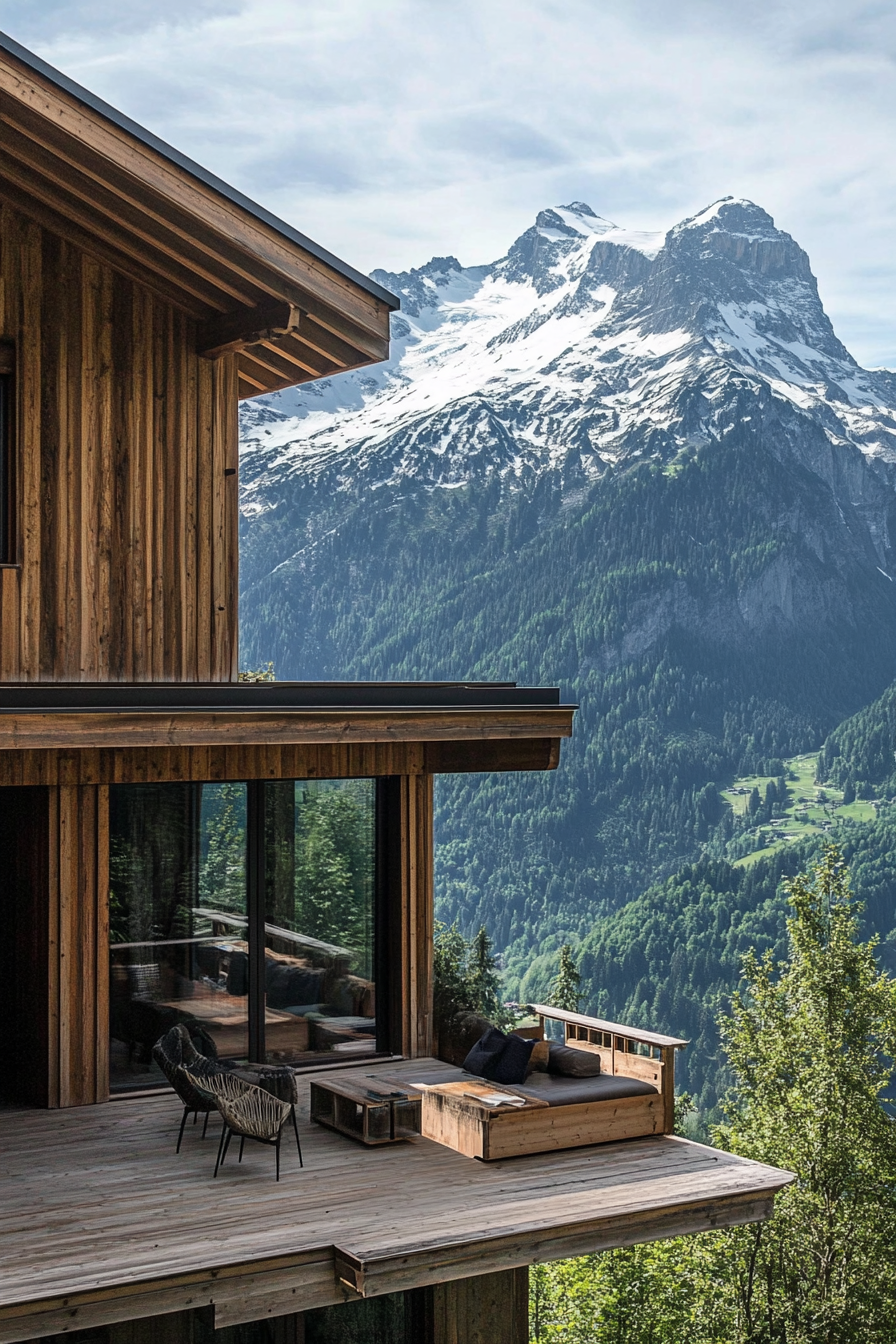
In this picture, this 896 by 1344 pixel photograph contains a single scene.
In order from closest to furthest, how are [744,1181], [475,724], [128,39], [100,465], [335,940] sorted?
[744,1181] → [475,724] → [100,465] → [335,940] → [128,39]

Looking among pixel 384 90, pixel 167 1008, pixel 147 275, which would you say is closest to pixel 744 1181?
pixel 167 1008

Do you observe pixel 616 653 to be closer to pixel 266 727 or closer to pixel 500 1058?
pixel 500 1058

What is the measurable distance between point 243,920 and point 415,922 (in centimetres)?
137

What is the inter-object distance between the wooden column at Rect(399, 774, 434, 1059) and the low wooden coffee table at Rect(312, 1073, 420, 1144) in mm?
1491

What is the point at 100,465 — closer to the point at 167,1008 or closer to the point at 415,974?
the point at 167,1008

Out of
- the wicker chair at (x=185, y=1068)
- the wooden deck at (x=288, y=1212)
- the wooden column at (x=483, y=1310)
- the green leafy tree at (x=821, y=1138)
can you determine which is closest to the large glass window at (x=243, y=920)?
the wicker chair at (x=185, y=1068)

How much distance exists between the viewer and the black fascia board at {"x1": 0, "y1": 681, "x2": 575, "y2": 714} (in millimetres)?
6723

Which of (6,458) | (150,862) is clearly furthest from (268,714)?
(6,458)

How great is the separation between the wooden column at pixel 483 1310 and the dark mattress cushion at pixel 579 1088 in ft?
3.26

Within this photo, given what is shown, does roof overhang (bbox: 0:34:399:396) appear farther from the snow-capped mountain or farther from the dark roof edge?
the snow-capped mountain

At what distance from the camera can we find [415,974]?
32.1 feet

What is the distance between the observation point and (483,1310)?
7.56m

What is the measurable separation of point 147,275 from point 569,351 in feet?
592

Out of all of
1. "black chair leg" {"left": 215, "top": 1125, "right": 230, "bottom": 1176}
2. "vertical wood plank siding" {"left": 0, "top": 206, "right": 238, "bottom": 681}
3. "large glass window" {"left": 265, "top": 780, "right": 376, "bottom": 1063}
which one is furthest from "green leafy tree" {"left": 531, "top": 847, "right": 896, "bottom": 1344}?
"vertical wood plank siding" {"left": 0, "top": 206, "right": 238, "bottom": 681}
